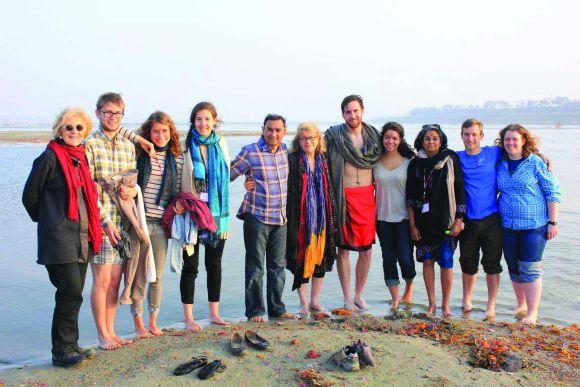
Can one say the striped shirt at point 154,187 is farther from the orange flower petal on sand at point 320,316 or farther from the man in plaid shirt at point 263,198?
the orange flower petal on sand at point 320,316

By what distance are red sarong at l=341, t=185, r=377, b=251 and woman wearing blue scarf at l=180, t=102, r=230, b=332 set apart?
4.22 ft

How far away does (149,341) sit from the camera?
4391 millimetres

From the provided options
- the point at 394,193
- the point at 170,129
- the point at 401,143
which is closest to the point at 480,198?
the point at 394,193

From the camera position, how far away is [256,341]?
3.88 meters

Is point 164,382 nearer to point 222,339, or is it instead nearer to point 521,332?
point 222,339

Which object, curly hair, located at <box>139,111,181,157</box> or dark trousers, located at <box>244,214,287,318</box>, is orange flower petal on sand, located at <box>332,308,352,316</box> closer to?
dark trousers, located at <box>244,214,287,318</box>

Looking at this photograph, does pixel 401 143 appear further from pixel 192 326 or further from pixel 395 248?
pixel 192 326

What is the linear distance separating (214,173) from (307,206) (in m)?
1.01

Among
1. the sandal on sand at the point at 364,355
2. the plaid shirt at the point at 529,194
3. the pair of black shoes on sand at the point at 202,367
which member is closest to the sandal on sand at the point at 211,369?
the pair of black shoes on sand at the point at 202,367

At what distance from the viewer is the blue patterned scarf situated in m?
4.57

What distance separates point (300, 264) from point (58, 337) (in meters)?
2.33

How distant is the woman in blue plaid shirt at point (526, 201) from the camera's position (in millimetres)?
4961

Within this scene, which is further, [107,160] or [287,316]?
[287,316]

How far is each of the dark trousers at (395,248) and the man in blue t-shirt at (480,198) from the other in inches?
20.9
